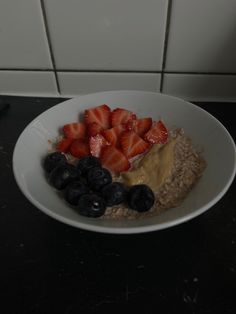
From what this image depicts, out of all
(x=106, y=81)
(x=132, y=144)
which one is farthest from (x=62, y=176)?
(x=106, y=81)

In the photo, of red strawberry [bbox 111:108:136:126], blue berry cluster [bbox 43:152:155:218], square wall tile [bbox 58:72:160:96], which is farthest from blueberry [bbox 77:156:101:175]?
square wall tile [bbox 58:72:160:96]

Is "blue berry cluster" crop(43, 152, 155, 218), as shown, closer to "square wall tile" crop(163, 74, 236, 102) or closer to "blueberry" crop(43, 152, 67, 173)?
"blueberry" crop(43, 152, 67, 173)

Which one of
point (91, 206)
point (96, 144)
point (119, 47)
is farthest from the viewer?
point (119, 47)

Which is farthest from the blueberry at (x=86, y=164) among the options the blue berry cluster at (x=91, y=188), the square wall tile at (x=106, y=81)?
the square wall tile at (x=106, y=81)

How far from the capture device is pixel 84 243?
0.52 meters

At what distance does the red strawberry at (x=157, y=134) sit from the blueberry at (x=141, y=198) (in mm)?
137

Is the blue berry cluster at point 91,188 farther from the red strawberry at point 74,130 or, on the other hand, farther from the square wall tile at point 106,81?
the square wall tile at point 106,81

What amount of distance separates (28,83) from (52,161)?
11.9 inches

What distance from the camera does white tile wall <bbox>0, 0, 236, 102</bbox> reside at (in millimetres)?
636

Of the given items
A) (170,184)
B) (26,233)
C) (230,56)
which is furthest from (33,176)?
(230,56)

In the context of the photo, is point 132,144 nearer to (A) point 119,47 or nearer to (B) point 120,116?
(B) point 120,116

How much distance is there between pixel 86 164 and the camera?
54cm

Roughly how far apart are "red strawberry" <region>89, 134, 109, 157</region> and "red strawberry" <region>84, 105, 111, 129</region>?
40 millimetres

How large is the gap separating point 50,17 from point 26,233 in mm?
408
